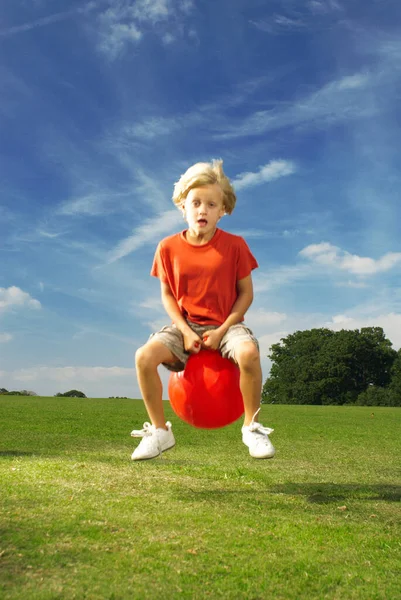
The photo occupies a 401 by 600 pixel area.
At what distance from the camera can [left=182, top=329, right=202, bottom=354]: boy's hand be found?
588 centimetres

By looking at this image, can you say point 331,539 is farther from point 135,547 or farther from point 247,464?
point 247,464

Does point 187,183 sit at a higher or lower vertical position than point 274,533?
higher

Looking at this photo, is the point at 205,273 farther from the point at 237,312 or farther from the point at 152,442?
the point at 152,442

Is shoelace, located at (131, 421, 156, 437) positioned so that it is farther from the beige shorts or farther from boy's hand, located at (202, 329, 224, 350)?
boy's hand, located at (202, 329, 224, 350)

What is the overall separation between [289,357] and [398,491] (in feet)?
209

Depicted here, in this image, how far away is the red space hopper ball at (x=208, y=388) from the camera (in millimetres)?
5969

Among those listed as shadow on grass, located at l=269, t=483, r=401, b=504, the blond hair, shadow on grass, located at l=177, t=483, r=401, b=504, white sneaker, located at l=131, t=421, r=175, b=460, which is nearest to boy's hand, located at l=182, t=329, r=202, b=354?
white sneaker, located at l=131, t=421, r=175, b=460

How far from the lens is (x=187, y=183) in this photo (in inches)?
238

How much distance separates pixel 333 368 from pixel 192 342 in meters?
61.8

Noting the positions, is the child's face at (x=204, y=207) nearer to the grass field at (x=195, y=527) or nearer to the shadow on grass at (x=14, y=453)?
the grass field at (x=195, y=527)

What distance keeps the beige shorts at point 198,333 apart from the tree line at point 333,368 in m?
59.4

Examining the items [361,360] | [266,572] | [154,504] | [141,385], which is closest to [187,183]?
[141,385]

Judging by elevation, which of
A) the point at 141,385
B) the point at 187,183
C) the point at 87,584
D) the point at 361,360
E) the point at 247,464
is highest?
the point at 361,360

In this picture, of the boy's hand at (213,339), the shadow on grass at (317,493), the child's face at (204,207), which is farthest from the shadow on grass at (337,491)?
the child's face at (204,207)
